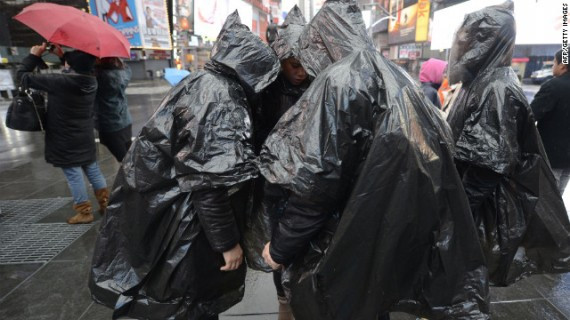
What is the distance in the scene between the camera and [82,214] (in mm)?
3912

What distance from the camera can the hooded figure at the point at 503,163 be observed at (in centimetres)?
188

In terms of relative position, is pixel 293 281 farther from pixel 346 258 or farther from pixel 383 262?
pixel 383 262

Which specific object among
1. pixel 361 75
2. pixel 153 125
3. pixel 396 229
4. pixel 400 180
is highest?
pixel 361 75

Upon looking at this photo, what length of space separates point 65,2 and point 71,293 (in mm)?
10144

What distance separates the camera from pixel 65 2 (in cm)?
989

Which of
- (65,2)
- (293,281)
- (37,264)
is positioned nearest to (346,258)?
(293,281)

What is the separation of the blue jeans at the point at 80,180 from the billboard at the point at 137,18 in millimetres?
3671

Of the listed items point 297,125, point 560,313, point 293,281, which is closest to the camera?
point 297,125

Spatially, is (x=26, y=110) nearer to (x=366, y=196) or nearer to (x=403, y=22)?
(x=366, y=196)

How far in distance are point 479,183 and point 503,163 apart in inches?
7.0

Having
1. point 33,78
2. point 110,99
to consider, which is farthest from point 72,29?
point 110,99

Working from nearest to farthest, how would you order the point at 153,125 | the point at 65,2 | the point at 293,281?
the point at 293,281 < the point at 153,125 < the point at 65,2

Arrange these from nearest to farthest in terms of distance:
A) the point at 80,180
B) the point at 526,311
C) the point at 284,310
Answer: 1. the point at 284,310
2. the point at 526,311
3. the point at 80,180

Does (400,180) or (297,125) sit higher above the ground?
(297,125)
